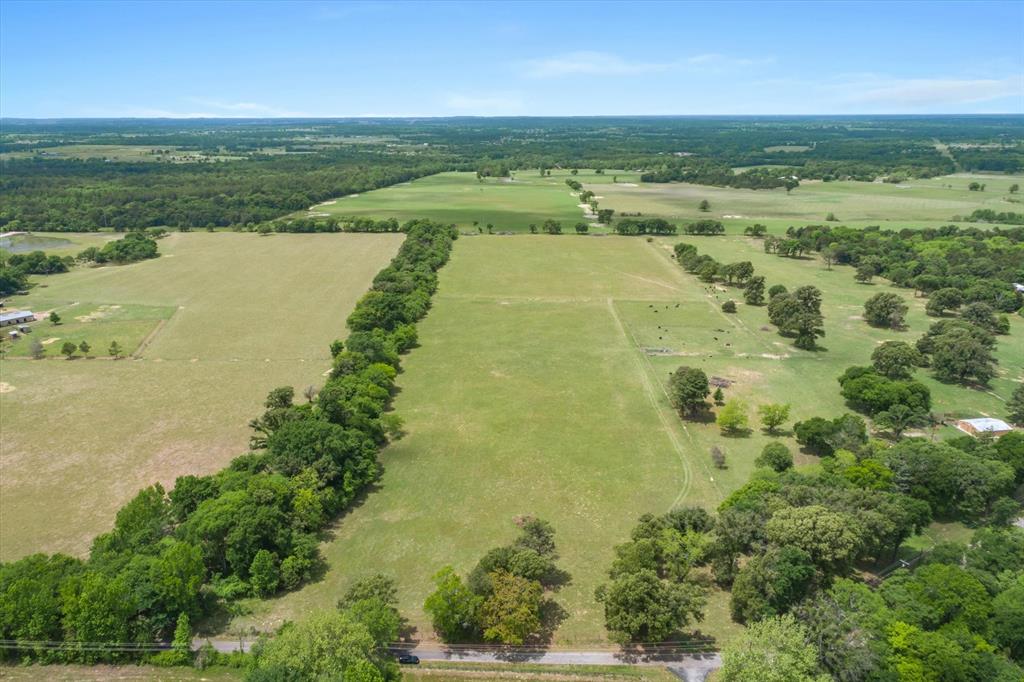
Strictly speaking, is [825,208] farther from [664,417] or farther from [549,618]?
[549,618]

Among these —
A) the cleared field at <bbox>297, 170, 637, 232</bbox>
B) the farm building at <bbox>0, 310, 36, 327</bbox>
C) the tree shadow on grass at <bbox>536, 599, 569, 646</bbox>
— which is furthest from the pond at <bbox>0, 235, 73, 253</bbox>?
the tree shadow on grass at <bbox>536, 599, 569, 646</bbox>

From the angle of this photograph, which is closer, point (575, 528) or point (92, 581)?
point (92, 581)

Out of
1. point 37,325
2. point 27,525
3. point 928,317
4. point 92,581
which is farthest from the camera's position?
point 928,317

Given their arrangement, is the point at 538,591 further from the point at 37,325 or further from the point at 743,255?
the point at 743,255

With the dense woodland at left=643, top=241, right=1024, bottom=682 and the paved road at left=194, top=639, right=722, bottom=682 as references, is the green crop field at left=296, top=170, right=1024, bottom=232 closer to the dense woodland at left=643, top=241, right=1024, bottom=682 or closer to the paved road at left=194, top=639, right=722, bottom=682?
the dense woodland at left=643, top=241, right=1024, bottom=682

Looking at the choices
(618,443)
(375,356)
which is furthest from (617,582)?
(375,356)

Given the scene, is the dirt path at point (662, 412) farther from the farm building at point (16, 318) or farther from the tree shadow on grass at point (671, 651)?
the farm building at point (16, 318)
